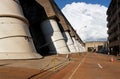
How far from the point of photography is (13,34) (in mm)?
29078

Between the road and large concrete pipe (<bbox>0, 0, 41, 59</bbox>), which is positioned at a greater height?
large concrete pipe (<bbox>0, 0, 41, 59</bbox>)

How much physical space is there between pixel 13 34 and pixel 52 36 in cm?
2651

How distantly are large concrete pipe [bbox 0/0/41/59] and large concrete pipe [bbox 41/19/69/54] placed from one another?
22.1m

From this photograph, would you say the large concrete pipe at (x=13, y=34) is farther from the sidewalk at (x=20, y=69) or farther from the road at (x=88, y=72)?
the road at (x=88, y=72)

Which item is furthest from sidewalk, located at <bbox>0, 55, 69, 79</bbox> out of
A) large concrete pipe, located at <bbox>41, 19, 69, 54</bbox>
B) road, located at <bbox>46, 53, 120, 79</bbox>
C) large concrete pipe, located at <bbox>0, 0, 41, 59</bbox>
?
large concrete pipe, located at <bbox>41, 19, 69, 54</bbox>

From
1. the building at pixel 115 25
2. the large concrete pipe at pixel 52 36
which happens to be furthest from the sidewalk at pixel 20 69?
the building at pixel 115 25

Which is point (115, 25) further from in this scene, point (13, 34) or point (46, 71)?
point (46, 71)

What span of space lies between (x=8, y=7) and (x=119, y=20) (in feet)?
192

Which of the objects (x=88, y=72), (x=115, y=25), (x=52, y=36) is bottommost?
(x=88, y=72)

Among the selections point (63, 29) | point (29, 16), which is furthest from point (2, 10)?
point (63, 29)

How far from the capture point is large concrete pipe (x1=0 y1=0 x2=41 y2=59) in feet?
89.7

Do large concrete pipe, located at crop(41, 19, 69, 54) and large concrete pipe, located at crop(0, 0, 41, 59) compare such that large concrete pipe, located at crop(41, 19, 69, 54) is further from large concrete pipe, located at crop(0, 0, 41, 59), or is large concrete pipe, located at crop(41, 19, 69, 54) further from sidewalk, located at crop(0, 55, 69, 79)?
sidewalk, located at crop(0, 55, 69, 79)

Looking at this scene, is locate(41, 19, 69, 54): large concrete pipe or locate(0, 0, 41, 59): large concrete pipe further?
locate(41, 19, 69, 54): large concrete pipe

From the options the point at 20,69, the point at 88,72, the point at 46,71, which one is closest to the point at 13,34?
the point at 46,71
